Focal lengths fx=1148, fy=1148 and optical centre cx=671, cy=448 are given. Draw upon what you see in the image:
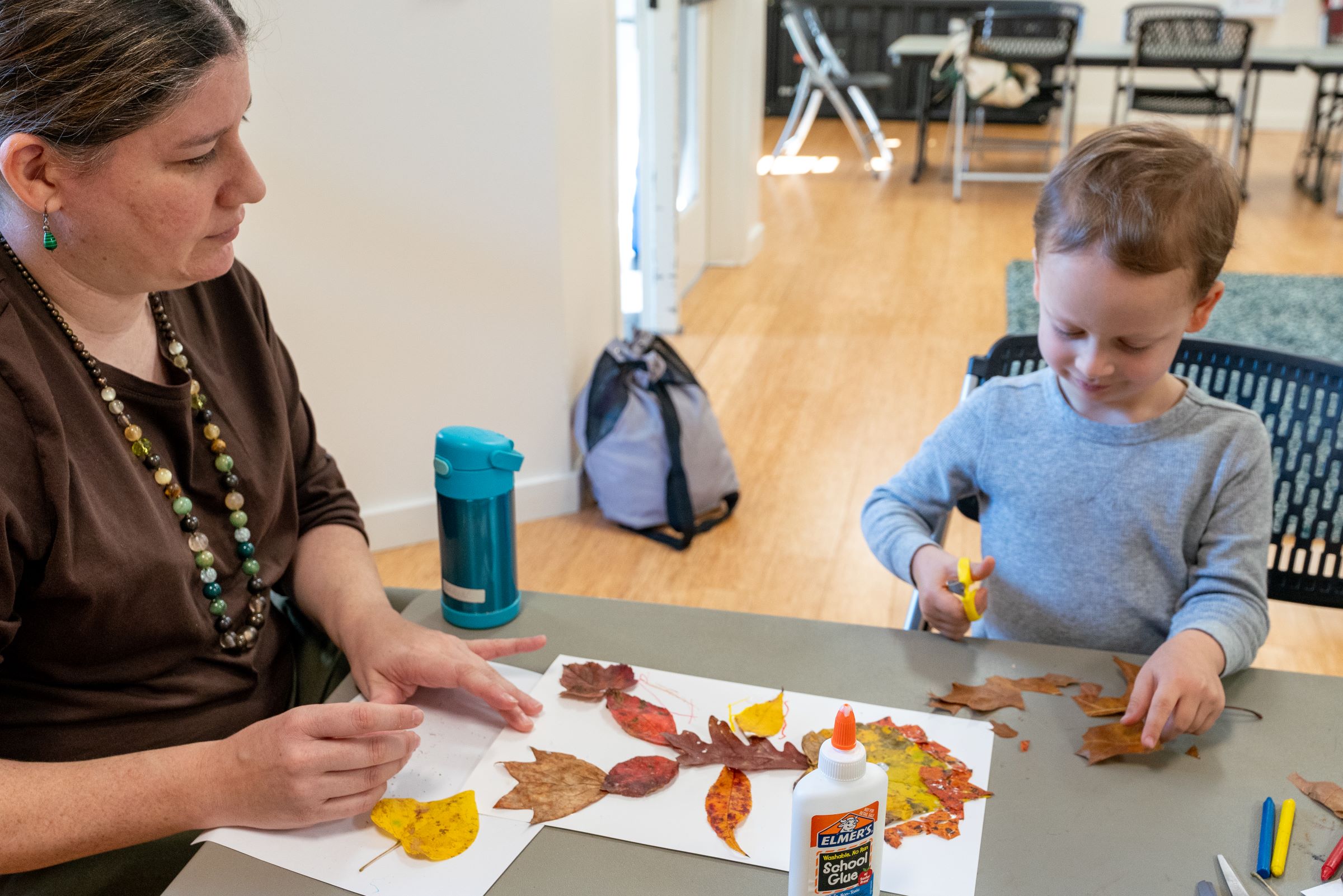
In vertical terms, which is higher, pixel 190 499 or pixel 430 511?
pixel 190 499

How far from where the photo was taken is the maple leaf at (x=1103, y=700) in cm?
→ 96

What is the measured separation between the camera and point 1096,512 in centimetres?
120

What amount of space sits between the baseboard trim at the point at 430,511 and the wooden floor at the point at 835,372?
0.03m

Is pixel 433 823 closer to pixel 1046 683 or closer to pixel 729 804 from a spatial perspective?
pixel 729 804

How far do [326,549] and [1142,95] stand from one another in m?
6.02

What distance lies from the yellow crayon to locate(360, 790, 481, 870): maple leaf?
56cm

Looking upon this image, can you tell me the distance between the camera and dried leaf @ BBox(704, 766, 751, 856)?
0.83m

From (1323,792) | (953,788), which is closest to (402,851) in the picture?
(953,788)

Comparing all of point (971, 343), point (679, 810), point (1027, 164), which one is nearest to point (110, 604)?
point (679, 810)

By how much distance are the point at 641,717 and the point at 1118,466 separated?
579 millimetres

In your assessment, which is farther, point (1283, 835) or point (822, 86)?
point (822, 86)

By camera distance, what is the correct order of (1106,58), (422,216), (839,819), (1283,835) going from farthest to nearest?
(1106,58), (422,216), (1283,835), (839,819)

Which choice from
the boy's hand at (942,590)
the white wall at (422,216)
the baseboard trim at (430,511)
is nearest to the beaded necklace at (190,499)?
the boy's hand at (942,590)

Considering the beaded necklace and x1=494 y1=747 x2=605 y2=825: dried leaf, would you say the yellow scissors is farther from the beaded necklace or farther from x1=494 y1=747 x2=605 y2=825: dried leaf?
the beaded necklace
